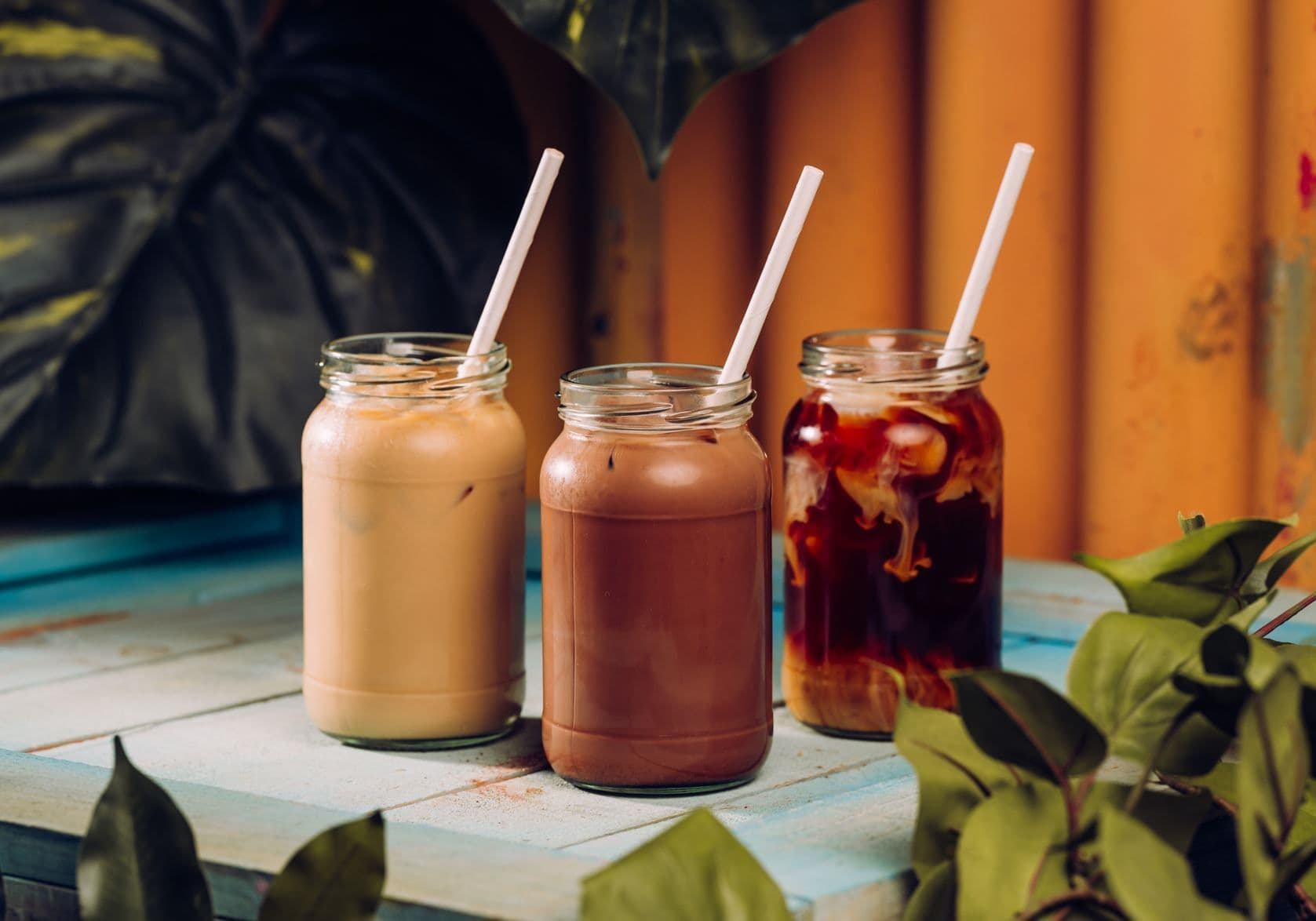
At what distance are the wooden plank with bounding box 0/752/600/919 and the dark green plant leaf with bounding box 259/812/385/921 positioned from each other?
25 millimetres

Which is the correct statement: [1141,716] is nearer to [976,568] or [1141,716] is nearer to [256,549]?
[976,568]

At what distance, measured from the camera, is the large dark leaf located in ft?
4.89

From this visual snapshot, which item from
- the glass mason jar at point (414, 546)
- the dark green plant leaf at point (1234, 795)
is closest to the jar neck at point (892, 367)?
the glass mason jar at point (414, 546)

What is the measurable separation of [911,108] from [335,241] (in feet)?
1.82

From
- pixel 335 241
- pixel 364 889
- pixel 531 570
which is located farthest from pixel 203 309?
pixel 364 889

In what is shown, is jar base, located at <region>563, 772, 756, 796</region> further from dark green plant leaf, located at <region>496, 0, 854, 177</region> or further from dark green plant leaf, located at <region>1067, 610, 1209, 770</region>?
dark green plant leaf, located at <region>496, 0, 854, 177</region>

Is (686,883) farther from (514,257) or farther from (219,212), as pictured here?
(219,212)

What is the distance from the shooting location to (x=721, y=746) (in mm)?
987

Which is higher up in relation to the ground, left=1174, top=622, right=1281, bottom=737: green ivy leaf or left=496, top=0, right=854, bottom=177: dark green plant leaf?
left=496, top=0, right=854, bottom=177: dark green plant leaf

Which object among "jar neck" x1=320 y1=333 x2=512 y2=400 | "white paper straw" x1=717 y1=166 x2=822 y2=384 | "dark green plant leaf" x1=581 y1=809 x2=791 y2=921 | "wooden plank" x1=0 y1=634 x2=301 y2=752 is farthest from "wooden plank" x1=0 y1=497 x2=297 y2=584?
"dark green plant leaf" x1=581 y1=809 x2=791 y2=921

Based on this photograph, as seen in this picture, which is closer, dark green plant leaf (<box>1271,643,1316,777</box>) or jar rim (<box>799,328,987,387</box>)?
dark green plant leaf (<box>1271,643,1316,777</box>)

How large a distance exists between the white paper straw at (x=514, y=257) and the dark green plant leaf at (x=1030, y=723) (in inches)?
16.9

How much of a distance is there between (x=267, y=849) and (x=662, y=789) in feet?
0.79

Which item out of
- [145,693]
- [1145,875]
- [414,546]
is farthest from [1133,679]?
[145,693]
